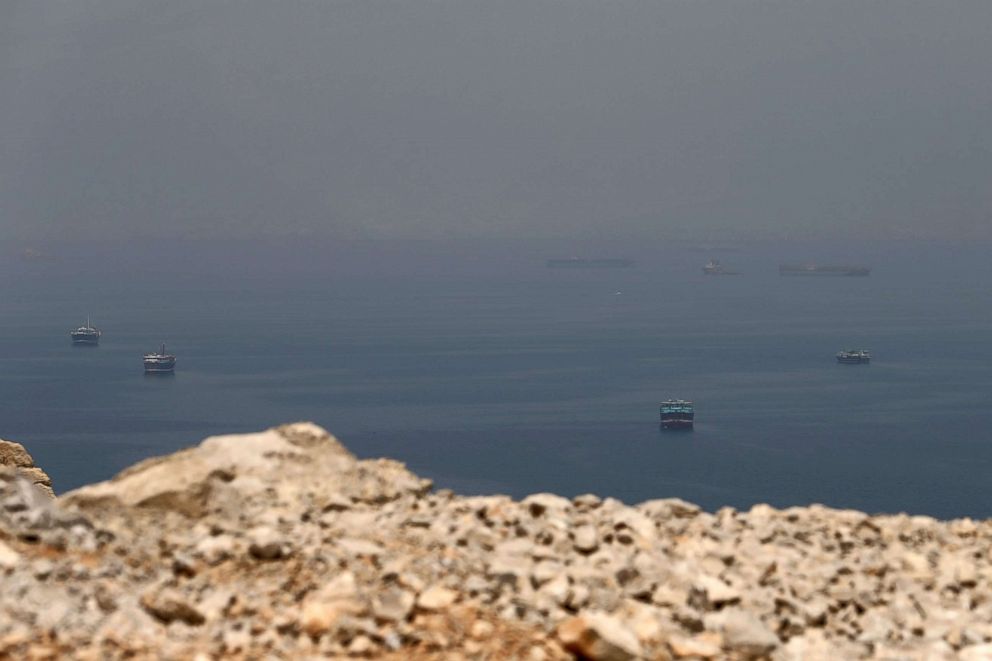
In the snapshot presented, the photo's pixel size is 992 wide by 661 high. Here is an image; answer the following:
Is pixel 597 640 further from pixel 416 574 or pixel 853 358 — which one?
pixel 853 358

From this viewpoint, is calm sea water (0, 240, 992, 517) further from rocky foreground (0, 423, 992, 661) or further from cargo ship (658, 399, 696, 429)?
rocky foreground (0, 423, 992, 661)

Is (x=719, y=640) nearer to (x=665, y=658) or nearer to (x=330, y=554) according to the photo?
(x=665, y=658)

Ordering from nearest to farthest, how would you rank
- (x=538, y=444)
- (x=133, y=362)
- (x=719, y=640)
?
(x=719, y=640) → (x=538, y=444) → (x=133, y=362)

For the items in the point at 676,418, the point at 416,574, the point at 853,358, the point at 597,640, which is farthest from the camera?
the point at 853,358

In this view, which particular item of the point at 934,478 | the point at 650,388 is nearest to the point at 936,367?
the point at 650,388

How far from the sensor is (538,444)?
119812mm

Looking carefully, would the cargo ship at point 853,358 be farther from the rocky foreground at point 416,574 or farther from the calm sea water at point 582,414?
the rocky foreground at point 416,574

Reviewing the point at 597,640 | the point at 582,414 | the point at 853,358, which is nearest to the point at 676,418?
the point at 582,414

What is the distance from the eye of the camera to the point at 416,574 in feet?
24.1

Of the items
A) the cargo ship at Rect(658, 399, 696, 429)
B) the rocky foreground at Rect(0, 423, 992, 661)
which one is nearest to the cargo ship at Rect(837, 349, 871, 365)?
the cargo ship at Rect(658, 399, 696, 429)

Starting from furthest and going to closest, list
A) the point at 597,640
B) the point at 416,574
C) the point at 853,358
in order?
1. the point at 853,358
2. the point at 416,574
3. the point at 597,640

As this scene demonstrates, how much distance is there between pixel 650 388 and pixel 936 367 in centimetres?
4530

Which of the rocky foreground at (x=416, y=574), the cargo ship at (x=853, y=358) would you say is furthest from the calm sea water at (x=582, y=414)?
the rocky foreground at (x=416, y=574)

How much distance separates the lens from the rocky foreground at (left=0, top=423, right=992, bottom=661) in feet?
21.8
